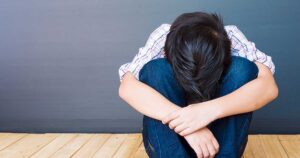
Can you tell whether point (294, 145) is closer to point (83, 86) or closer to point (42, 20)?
point (83, 86)

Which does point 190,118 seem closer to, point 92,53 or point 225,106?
point 225,106

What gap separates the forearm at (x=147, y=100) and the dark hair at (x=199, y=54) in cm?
8

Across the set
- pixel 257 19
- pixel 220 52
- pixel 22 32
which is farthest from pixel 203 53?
pixel 22 32

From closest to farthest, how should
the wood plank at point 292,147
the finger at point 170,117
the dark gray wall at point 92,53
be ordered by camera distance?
the finger at point 170,117 → the wood plank at point 292,147 → the dark gray wall at point 92,53

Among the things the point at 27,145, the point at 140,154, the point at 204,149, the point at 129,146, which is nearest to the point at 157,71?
the point at 204,149

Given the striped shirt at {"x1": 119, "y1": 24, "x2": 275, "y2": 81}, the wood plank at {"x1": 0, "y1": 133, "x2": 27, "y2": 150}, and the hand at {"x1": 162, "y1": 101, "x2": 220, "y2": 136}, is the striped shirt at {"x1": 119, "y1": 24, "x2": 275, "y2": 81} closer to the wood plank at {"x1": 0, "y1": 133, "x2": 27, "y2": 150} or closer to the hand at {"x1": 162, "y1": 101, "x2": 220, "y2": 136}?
the hand at {"x1": 162, "y1": 101, "x2": 220, "y2": 136}

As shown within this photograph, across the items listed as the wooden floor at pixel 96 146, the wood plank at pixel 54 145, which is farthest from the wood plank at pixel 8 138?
the wood plank at pixel 54 145

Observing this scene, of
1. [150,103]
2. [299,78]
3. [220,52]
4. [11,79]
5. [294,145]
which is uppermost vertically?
[220,52]

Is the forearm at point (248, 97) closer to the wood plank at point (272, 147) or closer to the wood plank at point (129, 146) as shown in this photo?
the wood plank at point (272, 147)

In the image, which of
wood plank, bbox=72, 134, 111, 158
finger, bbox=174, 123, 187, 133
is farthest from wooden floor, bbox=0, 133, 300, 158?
finger, bbox=174, 123, 187, 133

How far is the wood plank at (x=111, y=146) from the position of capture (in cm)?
197

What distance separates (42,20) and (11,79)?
0.40 metres

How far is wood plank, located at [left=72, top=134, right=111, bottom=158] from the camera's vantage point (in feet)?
6.46

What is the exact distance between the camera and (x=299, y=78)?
84.9 inches
